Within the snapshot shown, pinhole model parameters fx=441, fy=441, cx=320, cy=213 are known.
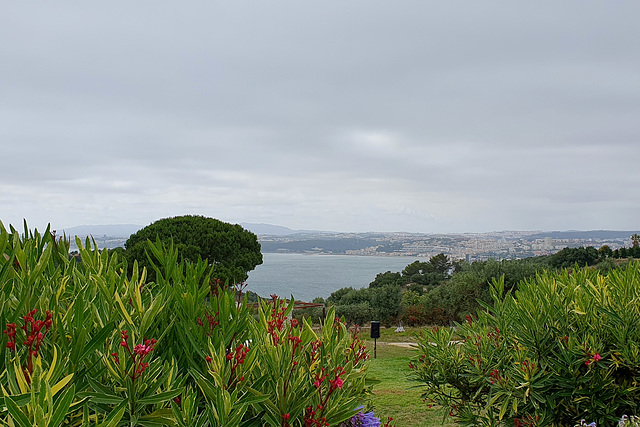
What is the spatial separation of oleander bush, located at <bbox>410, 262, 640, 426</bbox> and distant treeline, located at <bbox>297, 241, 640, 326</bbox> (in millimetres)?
15548

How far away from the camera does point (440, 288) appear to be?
1190 inches

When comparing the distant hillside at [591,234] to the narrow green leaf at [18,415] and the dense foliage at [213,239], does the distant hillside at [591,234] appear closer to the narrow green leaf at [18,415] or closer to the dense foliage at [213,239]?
the dense foliage at [213,239]

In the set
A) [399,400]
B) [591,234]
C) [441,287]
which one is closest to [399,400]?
[399,400]

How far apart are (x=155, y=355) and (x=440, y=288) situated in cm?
3029

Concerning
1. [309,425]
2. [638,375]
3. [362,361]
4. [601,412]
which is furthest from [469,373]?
[309,425]

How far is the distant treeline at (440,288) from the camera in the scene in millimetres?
24594

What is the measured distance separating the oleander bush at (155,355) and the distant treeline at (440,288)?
59.5ft

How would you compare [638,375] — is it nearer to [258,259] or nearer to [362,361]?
[362,361]

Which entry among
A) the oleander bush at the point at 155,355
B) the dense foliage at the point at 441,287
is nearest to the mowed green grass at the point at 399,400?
the oleander bush at the point at 155,355

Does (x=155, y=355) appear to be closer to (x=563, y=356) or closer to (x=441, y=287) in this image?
(x=563, y=356)

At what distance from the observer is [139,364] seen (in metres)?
1.22

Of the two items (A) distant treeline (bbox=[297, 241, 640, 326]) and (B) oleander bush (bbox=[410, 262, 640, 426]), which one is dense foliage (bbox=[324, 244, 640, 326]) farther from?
(B) oleander bush (bbox=[410, 262, 640, 426])

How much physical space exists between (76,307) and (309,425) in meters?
0.82

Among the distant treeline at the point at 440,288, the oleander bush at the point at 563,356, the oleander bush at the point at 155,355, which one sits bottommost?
the distant treeline at the point at 440,288
